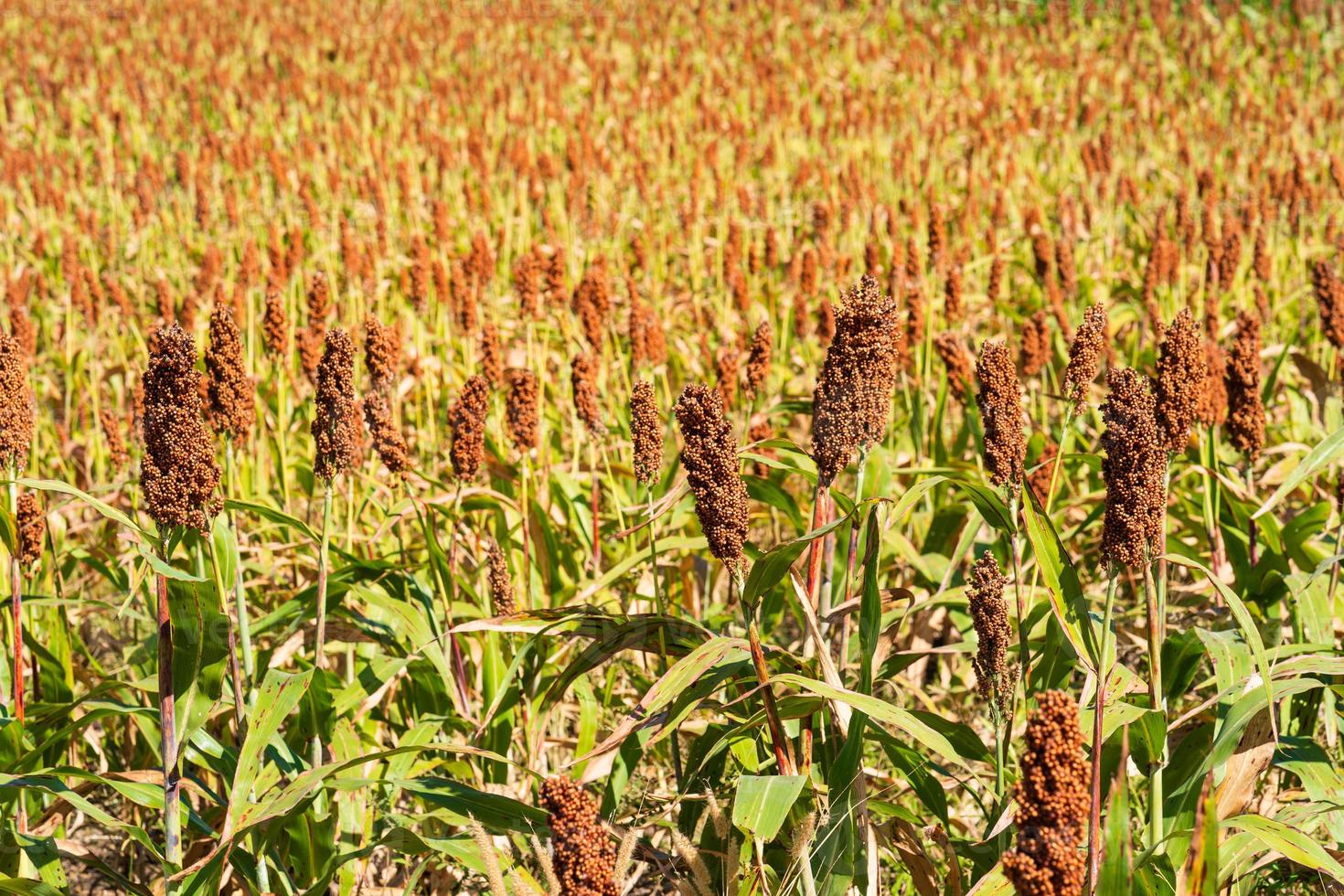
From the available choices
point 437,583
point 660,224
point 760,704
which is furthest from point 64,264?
point 760,704

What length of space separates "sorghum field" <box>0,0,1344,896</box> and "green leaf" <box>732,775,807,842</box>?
1 centimetres

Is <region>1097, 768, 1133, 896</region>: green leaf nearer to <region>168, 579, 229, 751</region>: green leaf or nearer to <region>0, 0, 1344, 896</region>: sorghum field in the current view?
<region>0, 0, 1344, 896</region>: sorghum field

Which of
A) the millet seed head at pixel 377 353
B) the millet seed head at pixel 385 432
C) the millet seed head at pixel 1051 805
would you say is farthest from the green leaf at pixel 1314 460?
the millet seed head at pixel 377 353

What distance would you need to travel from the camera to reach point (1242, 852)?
2127mm

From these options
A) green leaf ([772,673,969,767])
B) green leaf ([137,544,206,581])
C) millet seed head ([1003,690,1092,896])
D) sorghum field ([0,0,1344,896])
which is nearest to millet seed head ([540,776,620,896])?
sorghum field ([0,0,1344,896])

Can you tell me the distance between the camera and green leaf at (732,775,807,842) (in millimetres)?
1926

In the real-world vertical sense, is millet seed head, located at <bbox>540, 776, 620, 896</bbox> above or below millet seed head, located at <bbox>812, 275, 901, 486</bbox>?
below

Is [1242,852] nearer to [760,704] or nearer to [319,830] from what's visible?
[760,704]

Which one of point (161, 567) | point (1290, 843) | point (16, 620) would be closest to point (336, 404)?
point (161, 567)

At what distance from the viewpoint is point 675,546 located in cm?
328

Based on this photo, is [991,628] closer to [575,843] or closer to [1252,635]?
[1252,635]

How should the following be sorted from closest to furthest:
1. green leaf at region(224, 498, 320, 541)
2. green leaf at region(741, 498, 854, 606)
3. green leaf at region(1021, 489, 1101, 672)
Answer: green leaf at region(741, 498, 854, 606), green leaf at region(1021, 489, 1101, 672), green leaf at region(224, 498, 320, 541)

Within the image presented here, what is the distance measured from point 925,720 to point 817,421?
641 mm

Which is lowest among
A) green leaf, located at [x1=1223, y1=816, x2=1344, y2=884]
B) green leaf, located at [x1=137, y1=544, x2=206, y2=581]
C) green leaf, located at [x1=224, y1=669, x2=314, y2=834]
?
green leaf, located at [x1=224, y1=669, x2=314, y2=834]
